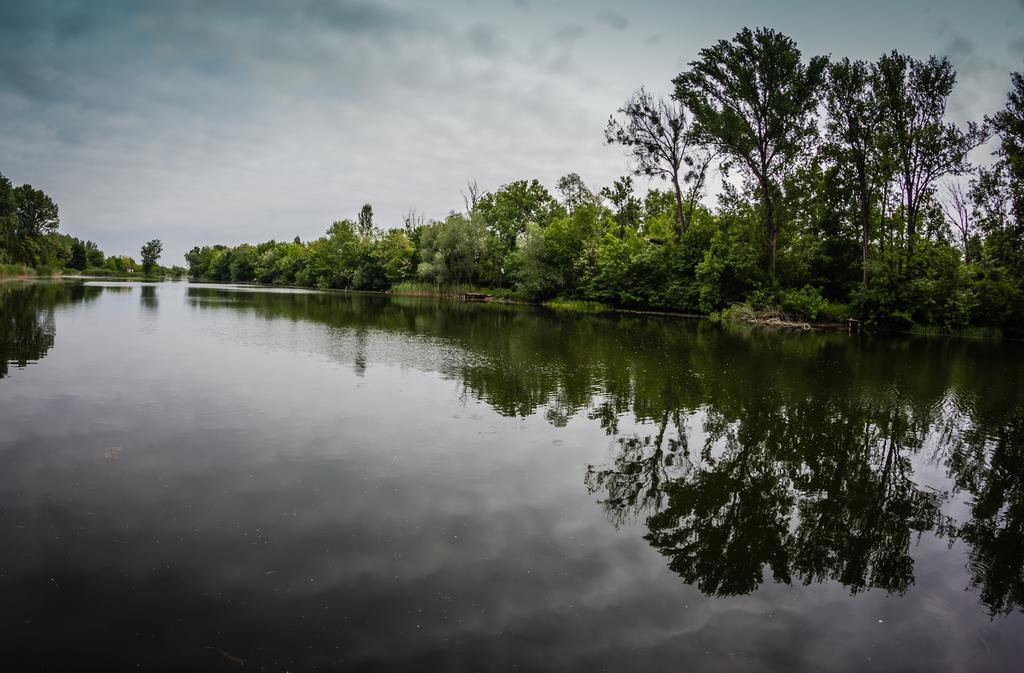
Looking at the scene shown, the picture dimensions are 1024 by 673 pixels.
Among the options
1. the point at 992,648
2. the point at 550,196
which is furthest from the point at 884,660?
the point at 550,196

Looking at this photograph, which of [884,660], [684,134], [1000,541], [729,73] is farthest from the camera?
[684,134]

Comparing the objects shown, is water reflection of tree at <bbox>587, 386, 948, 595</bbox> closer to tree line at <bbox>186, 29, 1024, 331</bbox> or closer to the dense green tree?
tree line at <bbox>186, 29, 1024, 331</bbox>

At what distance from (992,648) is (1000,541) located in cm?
280

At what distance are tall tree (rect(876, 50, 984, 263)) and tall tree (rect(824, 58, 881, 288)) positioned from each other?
2.25 feet

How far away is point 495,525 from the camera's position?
6383mm

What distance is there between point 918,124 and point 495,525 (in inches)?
1595

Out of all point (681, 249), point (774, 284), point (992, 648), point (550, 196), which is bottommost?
point (992, 648)

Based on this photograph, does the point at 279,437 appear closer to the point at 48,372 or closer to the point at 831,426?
the point at 48,372

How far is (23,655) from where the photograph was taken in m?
3.89

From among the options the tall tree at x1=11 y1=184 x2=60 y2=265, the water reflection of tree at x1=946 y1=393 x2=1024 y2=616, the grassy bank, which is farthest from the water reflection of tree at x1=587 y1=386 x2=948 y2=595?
the tall tree at x1=11 y1=184 x2=60 y2=265

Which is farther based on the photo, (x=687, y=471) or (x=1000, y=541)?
(x=687, y=471)

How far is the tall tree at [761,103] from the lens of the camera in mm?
35312

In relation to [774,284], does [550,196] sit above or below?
above

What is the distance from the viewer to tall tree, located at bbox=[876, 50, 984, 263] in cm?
3269
